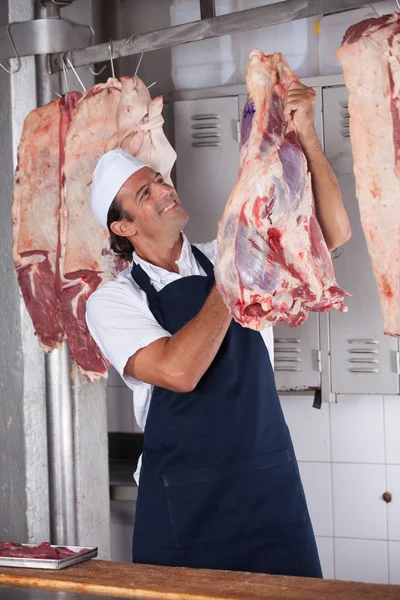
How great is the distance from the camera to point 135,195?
3.10 m

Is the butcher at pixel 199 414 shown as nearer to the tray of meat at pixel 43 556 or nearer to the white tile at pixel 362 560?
the tray of meat at pixel 43 556

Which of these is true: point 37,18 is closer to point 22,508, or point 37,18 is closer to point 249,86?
point 249,86

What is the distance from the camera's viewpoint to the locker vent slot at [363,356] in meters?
4.06

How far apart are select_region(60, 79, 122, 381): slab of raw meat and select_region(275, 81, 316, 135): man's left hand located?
1120 mm

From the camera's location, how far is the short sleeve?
2.86 meters

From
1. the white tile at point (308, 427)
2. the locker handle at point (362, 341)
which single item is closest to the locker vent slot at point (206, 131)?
the locker handle at point (362, 341)

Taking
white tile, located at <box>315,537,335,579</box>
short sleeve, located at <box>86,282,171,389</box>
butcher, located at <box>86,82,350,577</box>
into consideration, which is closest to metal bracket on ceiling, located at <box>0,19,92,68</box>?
butcher, located at <box>86,82,350,577</box>

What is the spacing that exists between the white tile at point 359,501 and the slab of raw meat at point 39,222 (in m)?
1.65

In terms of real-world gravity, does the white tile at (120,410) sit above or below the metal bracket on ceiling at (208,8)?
below

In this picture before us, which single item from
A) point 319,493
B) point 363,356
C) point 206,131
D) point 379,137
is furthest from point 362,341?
point 379,137

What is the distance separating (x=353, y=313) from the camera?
4090 mm

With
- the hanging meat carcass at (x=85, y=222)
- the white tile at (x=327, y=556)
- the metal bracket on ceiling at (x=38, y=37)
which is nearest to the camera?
the hanging meat carcass at (x=85, y=222)

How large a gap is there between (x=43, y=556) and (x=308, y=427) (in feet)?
6.78

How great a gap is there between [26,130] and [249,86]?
4.70 feet
